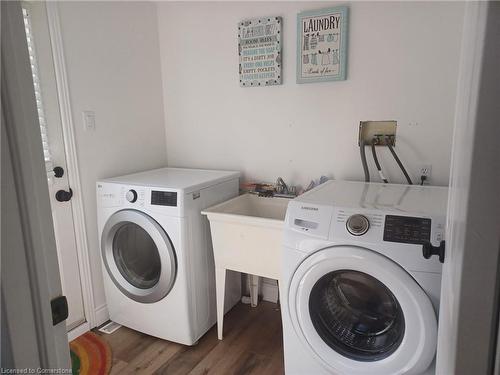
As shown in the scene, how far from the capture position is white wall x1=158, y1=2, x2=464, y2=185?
67.4 inches

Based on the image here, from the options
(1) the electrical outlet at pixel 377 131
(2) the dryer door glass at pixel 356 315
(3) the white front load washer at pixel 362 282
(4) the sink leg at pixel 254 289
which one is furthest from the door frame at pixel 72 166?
(1) the electrical outlet at pixel 377 131

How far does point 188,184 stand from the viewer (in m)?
1.83

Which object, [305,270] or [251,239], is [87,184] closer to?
[251,239]

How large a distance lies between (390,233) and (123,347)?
160 centimetres

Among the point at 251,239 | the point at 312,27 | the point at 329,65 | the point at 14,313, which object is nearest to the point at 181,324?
the point at 251,239

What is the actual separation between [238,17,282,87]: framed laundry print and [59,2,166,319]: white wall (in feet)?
2.30

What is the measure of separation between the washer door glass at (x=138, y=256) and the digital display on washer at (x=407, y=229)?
43.1 inches

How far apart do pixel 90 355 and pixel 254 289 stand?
1.05m

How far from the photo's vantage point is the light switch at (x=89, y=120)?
6.47 feet

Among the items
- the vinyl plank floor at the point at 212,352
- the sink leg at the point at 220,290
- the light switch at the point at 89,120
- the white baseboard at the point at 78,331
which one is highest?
the light switch at the point at 89,120

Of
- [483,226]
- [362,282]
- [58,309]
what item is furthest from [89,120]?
[483,226]

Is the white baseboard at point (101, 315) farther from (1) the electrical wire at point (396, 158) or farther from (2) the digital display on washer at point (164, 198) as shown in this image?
(1) the electrical wire at point (396, 158)

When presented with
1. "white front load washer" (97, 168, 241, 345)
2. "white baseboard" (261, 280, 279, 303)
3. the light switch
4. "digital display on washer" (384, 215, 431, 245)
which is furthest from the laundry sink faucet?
the light switch

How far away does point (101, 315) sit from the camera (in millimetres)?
2127
